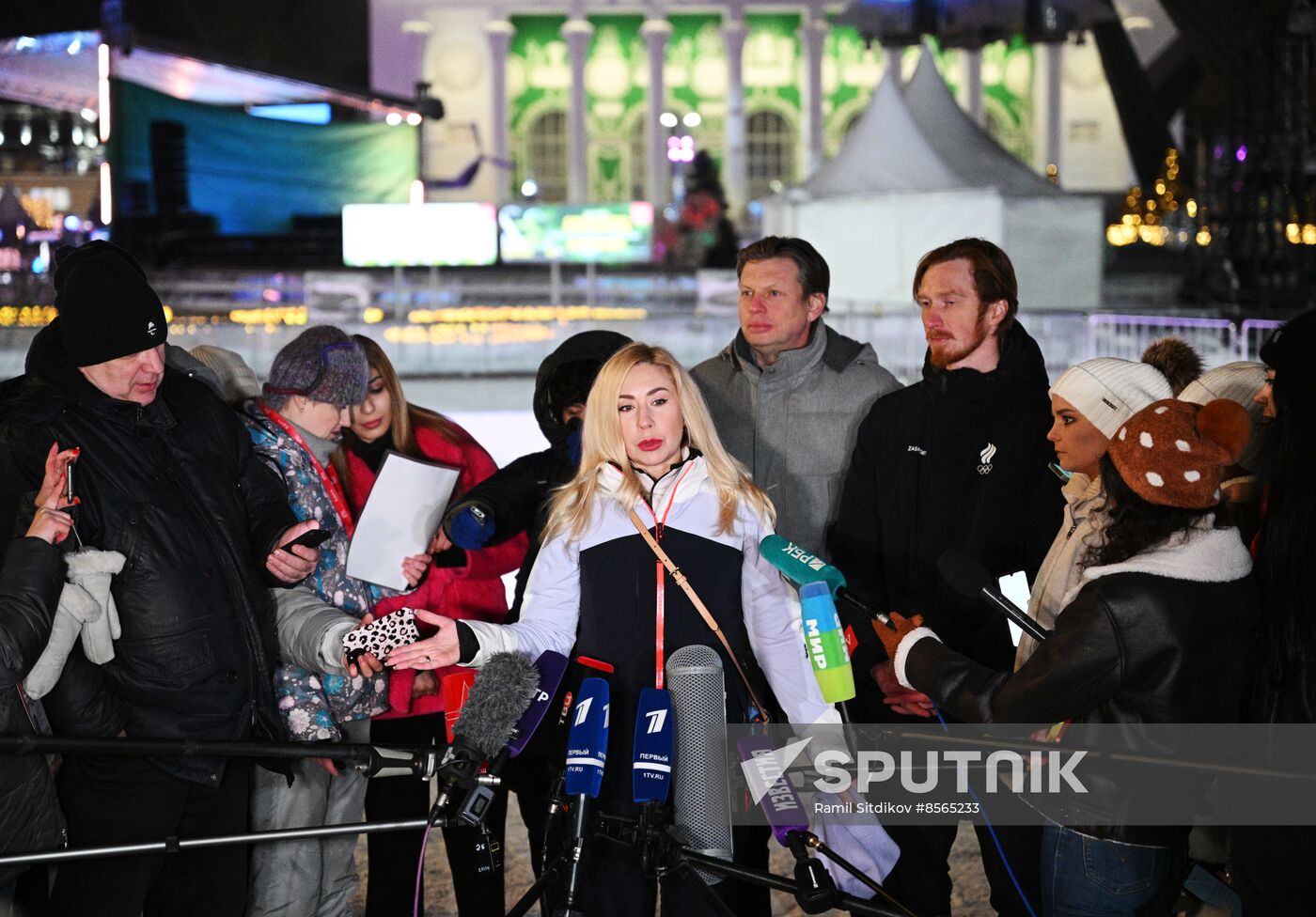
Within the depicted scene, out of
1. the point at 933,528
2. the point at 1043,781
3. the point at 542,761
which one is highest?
the point at 933,528

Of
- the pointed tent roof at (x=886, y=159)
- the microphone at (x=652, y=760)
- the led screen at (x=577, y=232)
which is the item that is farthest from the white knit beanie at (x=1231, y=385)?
the led screen at (x=577, y=232)

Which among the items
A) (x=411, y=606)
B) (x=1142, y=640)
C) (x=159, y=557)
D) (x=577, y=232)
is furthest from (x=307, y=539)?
(x=577, y=232)

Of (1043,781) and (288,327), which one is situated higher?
(288,327)

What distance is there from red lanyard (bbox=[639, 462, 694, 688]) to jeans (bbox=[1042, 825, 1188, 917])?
2.79 feet

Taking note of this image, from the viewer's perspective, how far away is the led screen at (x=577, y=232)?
19797 millimetres

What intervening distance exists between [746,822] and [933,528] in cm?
99

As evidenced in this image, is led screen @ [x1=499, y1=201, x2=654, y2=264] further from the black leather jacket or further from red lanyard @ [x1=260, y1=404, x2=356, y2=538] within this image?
the black leather jacket

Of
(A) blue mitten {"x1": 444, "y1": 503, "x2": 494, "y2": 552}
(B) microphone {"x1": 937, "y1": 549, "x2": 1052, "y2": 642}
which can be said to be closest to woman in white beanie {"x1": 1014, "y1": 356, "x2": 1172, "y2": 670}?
(B) microphone {"x1": 937, "y1": 549, "x2": 1052, "y2": 642}

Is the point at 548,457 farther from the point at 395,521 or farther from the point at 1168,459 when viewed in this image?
A: the point at 1168,459

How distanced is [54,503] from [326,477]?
2.66ft

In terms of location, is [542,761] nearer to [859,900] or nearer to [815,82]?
[859,900]

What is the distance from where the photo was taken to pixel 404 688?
3.53 m

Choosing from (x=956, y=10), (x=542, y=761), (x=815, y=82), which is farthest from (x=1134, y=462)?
(x=815, y=82)

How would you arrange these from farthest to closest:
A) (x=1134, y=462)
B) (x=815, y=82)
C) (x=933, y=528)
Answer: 1. (x=815, y=82)
2. (x=933, y=528)
3. (x=1134, y=462)
